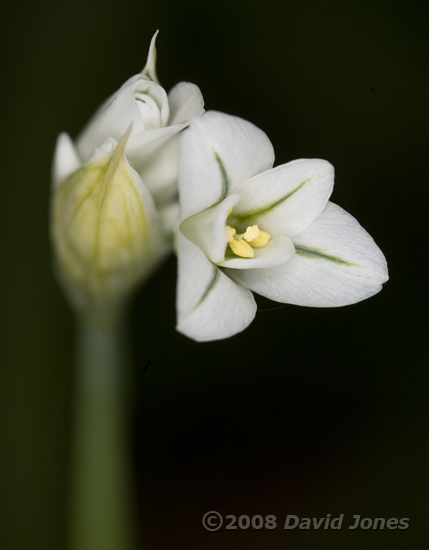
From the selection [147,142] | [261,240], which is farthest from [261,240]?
[147,142]

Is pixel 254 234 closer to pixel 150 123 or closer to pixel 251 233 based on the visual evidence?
pixel 251 233

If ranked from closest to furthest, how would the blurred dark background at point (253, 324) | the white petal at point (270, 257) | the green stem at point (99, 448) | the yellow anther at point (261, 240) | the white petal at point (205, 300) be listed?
1. the white petal at point (205, 300)
2. the white petal at point (270, 257)
3. the yellow anther at point (261, 240)
4. the green stem at point (99, 448)
5. the blurred dark background at point (253, 324)

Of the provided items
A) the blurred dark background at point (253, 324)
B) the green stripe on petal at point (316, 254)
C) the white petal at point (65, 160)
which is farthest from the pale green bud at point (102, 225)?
the blurred dark background at point (253, 324)

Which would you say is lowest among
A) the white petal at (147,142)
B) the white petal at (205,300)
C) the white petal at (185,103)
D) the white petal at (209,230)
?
the white petal at (205,300)

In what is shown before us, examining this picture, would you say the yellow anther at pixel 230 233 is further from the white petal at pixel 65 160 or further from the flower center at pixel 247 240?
the white petal at pixel 65 160

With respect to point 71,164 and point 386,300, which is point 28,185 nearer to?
point 71,164

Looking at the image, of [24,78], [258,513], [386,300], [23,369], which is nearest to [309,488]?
[258,513]
